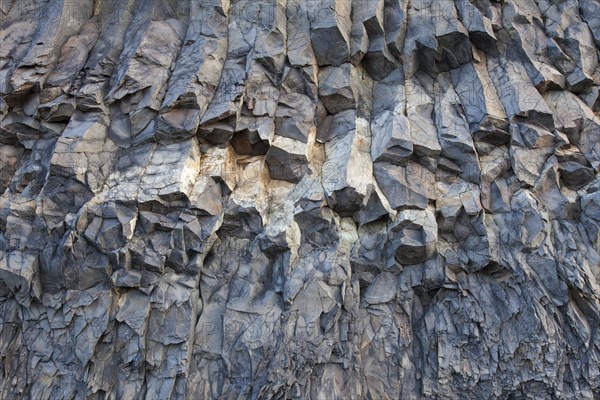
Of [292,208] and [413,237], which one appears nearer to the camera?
[413,237]

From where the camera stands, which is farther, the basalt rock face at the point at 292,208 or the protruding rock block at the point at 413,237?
the protruding rock block at the point at 413,237

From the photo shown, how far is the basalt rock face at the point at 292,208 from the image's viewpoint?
7770mm

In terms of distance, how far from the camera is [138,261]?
7840 millimetres

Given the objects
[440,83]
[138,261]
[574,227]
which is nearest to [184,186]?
[138,261]

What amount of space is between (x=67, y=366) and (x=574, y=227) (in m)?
7.32

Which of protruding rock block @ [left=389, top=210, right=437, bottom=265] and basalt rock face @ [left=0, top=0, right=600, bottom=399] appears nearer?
basalt rock face @ [left=0, top=0, right=600, bottom=399]

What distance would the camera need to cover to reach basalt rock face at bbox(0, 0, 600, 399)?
7.77 m

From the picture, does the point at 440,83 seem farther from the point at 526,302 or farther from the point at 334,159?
the point at 526,302

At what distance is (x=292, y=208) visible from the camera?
27.0 ft

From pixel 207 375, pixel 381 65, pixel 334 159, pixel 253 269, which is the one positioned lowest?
pixel 207 375

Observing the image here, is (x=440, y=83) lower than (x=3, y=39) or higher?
lower

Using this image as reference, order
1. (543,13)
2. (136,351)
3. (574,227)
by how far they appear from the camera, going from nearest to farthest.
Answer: (136,351) → (574,227) → (543,13)

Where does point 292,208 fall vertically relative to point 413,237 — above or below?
above

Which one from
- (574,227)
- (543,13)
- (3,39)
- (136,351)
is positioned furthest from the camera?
(543,13)
